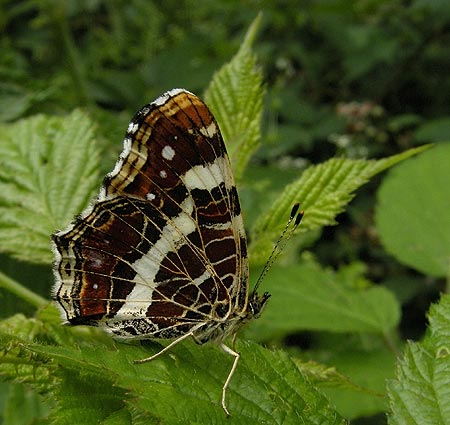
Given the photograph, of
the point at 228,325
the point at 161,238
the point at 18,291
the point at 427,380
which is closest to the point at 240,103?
the point at 161,238

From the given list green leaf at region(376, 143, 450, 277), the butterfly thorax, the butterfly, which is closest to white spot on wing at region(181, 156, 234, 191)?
the butterfly

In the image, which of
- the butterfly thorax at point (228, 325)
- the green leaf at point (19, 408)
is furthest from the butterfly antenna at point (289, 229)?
the green leaf at point (19, 408)

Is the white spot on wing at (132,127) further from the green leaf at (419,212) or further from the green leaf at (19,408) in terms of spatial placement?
the green leaf at (419,212)

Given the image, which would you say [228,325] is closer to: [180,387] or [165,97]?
[180,387]

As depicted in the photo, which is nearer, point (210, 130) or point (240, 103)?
point (210, 130)

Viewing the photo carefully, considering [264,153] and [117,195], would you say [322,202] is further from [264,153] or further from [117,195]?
[264,153]

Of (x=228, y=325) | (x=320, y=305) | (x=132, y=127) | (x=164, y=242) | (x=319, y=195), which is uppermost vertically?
(x=132, y=127)

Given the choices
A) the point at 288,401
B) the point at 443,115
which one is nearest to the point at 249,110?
the point at 288,401

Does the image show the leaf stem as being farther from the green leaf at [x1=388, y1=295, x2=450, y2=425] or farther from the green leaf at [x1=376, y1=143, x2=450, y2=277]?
the green leaf at [x1=376, y1=143, x2=450, y2=277]

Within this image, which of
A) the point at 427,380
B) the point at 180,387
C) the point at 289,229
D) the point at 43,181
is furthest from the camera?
the point at 43,181
